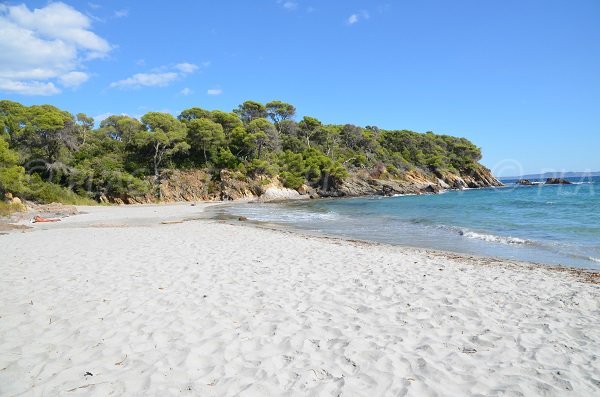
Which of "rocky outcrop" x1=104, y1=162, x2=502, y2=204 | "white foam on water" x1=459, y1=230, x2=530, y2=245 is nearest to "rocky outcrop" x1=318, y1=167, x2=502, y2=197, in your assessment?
"rocky outcrop" x1=104, y1=162, x2=502, y2=204

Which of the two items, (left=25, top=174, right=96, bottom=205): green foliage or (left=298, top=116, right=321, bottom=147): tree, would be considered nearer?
(left=25, top=174, right=96, bottom=205): green foliage

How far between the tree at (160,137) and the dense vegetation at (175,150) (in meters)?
0.12

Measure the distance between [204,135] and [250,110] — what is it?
19115mm

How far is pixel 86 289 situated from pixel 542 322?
7103mm

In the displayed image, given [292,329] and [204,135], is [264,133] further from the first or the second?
[292,329]

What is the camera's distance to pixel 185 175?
149ft

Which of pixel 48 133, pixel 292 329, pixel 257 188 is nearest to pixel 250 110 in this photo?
pixel 257 188

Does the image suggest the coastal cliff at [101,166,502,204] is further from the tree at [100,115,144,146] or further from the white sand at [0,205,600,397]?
the white sand at [0,205,600,397]

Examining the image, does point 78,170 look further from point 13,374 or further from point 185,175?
point 13,374

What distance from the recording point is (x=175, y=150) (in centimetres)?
4478

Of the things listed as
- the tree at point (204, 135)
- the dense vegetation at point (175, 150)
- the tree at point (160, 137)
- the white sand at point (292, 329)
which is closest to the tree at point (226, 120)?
the dense vegetation at point (175, 150)

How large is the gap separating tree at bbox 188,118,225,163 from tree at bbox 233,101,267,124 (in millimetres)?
15814

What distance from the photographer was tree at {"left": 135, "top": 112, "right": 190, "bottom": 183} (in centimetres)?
4328

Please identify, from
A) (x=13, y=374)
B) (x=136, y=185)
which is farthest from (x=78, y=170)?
(x=13, y=374)
